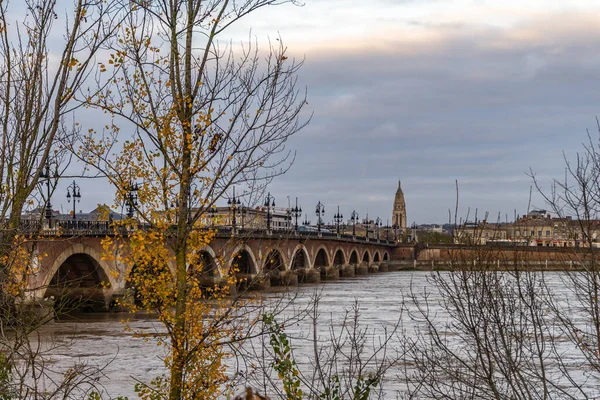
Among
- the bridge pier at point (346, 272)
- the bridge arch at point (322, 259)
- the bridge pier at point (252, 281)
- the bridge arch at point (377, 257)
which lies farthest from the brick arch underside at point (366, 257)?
the bridge pier at point (252, 281)

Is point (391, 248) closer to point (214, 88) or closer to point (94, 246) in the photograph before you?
point (94, 246)

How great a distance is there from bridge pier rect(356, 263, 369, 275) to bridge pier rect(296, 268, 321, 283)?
27390 millimetres

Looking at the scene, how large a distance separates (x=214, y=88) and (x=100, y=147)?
1698 millimetres

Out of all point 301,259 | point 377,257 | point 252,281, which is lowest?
point 377,257

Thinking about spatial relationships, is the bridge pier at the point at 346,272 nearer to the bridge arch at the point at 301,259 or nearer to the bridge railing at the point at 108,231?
the bridge railing at the point at 108,231

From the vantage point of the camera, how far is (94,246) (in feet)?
151

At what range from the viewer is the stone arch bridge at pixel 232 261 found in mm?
11906

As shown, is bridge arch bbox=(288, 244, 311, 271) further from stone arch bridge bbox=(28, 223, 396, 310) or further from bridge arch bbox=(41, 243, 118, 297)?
bridge arch bbox=(41, 243, 118, 297)

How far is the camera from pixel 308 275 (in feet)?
272

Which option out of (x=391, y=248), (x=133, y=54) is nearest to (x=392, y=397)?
(x=133, y=54)

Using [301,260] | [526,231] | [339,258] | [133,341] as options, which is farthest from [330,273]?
[526,231]

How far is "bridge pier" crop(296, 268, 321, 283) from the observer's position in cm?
8219

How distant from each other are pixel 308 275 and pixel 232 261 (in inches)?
2789

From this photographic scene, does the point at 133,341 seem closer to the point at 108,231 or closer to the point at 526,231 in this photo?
the point at 108,231
